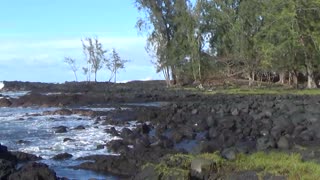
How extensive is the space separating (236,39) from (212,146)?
46.5 metres

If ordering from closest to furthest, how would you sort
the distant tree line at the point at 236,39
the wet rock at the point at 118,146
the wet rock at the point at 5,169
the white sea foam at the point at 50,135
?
1. the wet rock at the point at 5,169
2. the wet rock at the point at 118,146
3. the white sea foam at the point at 50,135
4. the distant tree line at the point at 236,39

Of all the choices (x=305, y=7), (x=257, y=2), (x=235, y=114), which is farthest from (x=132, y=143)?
(x=257, y=2)

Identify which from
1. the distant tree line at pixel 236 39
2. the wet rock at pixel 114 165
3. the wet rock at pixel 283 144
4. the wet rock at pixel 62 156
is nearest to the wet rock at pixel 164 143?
the wet rock at pixel 62 156

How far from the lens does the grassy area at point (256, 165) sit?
12195mm

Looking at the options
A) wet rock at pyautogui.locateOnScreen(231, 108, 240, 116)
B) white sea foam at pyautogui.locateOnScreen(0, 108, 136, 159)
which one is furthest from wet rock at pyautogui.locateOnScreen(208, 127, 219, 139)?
wet rock at pyautogui.locateOnScreen(231, 108, 240, 116)

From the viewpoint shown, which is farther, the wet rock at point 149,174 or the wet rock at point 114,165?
the wet rock at point 114,165

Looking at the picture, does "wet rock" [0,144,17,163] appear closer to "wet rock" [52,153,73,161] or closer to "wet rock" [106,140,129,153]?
"wet rock" [52,153,73,161]

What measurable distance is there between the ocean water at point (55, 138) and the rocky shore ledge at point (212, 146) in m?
0.65

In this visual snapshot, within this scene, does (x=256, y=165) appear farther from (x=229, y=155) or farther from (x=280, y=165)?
(x=229, y=155)

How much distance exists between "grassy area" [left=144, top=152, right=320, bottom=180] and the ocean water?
3619 mm

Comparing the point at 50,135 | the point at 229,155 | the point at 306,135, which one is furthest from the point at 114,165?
the point at 50,135

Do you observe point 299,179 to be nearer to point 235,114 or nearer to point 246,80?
point 235,114

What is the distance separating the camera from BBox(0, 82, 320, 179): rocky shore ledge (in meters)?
13.1

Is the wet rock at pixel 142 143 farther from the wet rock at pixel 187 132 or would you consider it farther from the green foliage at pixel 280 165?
the green foliage at pixel 280 165
